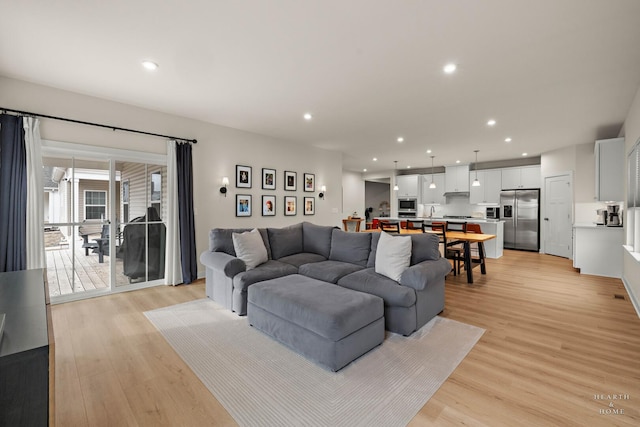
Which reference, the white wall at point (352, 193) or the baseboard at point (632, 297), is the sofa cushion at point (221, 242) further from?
the white wall at point (352, 193)

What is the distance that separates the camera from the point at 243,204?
557 centimetres

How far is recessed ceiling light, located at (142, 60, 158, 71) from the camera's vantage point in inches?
117

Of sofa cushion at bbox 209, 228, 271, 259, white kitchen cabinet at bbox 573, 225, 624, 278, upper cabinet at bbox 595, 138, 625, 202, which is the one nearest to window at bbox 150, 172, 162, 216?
sofa cushion at bbox 209, 228, 271, 259

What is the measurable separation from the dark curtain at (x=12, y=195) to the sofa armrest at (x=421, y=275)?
430 cm

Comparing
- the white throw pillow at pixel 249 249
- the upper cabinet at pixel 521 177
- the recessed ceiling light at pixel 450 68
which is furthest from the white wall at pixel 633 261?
the white throw pillow at pixel 249 249

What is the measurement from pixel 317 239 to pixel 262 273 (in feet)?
4.45

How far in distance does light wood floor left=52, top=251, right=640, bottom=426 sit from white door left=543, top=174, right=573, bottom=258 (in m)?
3.88

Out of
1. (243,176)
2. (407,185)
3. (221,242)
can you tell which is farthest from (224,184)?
(407,185)

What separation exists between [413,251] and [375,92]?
209 cm

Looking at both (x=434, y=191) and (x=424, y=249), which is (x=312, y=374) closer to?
(x=424, y=249)

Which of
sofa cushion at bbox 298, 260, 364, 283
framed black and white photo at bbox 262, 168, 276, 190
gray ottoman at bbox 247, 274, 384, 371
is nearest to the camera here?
gray ottoman at bbox 247, 274, 384, 371

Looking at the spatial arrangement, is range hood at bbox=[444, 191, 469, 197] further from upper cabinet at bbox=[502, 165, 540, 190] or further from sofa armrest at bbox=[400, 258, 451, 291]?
sofa armrest at bbox=[400, 258, 451, 291]

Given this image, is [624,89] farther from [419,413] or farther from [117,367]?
[117,367]

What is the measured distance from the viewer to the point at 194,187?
4926 millimetres
